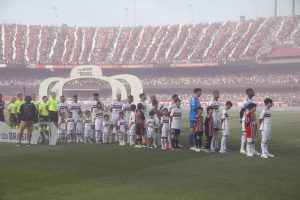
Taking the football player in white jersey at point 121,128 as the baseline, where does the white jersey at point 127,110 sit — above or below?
above

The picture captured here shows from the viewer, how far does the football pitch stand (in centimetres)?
841

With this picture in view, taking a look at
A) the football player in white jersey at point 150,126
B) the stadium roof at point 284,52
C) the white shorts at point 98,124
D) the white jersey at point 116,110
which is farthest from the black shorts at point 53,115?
the stadium roof at point 284,52

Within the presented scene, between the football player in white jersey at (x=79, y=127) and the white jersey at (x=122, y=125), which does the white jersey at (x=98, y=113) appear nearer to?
the football player in white jersey at (x=79, y=127)

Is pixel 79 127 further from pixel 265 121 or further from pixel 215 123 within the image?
pixel 265 121

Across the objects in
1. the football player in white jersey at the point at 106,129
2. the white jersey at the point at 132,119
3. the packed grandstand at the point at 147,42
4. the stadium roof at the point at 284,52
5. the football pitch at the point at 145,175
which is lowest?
the football pitch at the point at 145,175

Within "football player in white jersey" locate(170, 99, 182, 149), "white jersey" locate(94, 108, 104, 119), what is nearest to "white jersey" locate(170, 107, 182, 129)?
"football player in white jersey" locate(170, 99, 182, 149)

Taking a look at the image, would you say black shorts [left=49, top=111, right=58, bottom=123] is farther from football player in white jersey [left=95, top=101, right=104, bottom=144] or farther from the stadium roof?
the stadium roof

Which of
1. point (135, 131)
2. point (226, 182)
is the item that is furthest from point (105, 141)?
point (226, 182)

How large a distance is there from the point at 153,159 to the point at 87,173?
10.1ft

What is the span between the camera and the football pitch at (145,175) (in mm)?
8406

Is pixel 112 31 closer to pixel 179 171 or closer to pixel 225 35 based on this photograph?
pixel 225 35

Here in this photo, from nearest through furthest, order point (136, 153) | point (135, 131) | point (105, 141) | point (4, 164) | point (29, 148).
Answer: point (4, 164)
point (136, 153)
point (29, 148)
point (135, 131)
point (105, 141)

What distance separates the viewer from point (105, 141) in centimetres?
1908

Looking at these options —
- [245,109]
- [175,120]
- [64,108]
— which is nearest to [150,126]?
[175,120]
